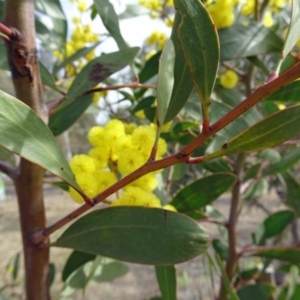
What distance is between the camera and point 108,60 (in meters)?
0.47

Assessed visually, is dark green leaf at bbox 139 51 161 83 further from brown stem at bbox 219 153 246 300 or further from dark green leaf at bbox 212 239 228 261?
dark green leaf at bbox 212 239 228 261

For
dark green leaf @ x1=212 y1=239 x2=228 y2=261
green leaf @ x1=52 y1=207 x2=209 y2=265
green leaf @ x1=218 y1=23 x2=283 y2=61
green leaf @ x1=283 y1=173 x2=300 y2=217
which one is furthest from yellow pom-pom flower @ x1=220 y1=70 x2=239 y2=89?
green leaf @ x1=52 y1=207 x2=209 y2=265

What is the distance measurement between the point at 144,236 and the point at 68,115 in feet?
0.95

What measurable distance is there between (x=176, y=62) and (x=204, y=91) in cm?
12

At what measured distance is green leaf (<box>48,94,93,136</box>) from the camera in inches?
22.4

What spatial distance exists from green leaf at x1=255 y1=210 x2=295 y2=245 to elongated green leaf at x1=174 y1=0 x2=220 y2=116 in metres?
0.56

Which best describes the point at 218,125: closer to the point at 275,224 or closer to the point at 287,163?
the point at 287,163

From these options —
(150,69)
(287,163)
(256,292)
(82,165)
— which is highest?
(150,69)

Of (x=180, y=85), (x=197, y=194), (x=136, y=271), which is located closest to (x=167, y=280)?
(x=197, y=194)

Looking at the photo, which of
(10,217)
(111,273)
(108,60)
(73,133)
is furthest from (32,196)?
(73,133)

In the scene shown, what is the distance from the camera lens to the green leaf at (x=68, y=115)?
1.86 feet

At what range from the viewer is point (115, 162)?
42cm

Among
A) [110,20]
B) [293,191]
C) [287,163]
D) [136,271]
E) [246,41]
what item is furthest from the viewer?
[136,271]

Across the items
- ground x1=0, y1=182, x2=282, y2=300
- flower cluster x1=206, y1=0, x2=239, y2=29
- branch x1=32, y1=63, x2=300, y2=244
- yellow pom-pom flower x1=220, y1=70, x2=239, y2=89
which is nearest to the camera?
branch x1=32, y1=63, x2=300, y2=244
